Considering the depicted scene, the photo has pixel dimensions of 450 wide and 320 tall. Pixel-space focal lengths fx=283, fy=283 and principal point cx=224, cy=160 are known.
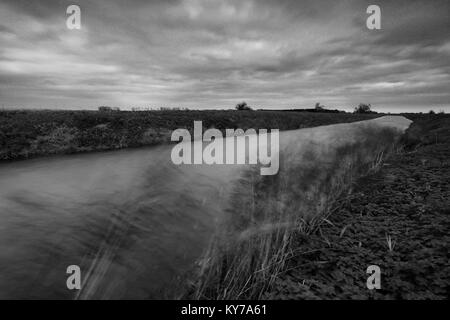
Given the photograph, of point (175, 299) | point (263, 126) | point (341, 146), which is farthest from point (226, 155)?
point (263, 126)

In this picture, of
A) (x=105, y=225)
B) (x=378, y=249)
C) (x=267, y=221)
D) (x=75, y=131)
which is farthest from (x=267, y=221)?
(x=75, y=131)

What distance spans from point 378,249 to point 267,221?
211 centimetres

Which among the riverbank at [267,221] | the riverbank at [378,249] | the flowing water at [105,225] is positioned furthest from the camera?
the flowing water at [105,225]

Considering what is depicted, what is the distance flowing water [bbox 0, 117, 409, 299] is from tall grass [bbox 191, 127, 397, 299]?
0.53 metres

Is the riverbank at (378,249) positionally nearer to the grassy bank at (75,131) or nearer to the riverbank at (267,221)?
the riverbank at (267,221)

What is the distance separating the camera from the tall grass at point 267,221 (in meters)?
3.92

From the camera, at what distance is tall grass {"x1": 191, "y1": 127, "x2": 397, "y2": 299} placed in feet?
12.9

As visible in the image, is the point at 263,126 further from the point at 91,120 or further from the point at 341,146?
the point at 91,120

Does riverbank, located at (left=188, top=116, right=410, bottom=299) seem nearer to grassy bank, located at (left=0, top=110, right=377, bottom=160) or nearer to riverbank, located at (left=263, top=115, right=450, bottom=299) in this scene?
riverbank, located at (left=263, top=115, right=450, bottom=299)

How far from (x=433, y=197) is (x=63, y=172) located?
11490mm

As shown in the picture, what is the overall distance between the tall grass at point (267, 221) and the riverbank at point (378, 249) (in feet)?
0.71

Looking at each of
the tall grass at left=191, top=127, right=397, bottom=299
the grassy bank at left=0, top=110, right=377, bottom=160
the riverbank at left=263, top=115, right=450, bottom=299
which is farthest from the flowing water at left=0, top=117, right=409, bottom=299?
the riverbank at left=263, top=115, right=450, bottom=299

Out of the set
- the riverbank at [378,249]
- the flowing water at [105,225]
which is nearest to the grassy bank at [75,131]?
the flowing water at [105,225]

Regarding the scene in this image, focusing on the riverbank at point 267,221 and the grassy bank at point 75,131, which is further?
the grassy bank at point 75,131
